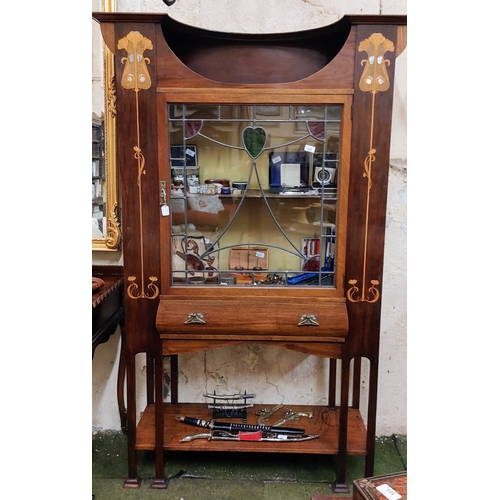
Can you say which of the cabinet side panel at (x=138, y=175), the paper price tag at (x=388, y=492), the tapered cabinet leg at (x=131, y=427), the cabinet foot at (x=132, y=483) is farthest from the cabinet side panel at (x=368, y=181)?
the cabinet foot at (x=132, y=483)

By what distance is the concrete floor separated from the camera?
1628 mm

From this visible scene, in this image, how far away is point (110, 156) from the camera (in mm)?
1800

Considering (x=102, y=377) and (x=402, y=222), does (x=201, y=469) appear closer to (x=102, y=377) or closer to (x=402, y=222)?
(x=102, y=377)

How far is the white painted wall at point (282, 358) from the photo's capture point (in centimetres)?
178

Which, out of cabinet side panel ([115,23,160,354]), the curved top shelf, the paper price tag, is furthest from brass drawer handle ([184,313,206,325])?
the curved top shelf

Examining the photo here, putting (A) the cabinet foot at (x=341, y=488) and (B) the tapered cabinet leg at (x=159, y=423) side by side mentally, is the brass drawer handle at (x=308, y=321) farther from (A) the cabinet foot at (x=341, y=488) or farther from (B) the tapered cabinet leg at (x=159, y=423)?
(A) the cabinet foot at (x=341, y=488)

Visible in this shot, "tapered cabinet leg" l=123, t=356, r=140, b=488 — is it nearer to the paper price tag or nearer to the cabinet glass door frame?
the cabinet glass door frame

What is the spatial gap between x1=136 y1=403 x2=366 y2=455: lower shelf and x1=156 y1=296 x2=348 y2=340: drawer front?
0.47 m

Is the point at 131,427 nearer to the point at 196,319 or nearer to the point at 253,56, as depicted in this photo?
the point at 196,319

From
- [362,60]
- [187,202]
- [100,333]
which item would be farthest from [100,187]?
[362,60]

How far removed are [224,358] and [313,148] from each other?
42.0 inches

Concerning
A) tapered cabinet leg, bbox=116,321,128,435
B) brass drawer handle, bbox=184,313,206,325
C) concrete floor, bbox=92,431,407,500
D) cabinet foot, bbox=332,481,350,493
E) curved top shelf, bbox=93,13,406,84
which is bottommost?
concrete floor, bbox=92,431,407,500

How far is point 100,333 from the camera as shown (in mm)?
1624

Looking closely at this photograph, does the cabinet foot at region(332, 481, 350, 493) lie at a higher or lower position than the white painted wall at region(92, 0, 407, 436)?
lower
